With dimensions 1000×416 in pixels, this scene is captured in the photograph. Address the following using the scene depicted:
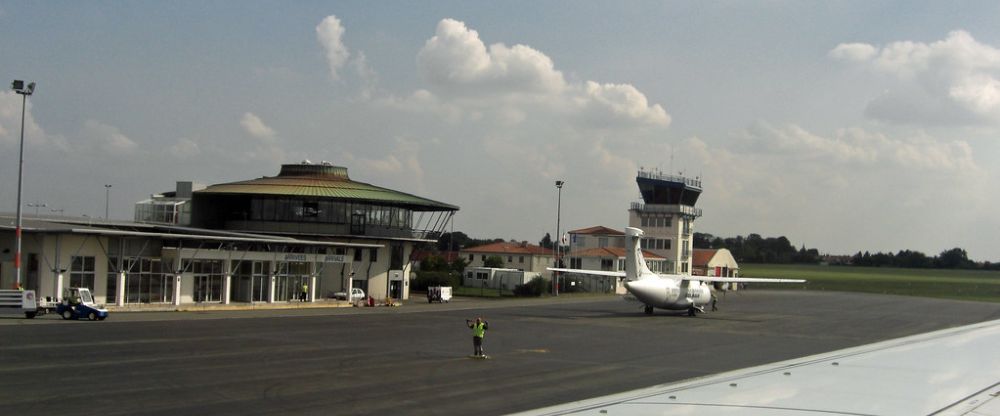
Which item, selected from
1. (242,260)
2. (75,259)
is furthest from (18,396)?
(242,260)

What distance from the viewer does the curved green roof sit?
64.8 metres

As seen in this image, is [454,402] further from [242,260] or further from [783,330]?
[242,260]

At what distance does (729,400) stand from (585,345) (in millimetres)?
24531

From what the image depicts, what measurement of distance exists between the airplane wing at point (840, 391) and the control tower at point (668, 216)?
324 feet

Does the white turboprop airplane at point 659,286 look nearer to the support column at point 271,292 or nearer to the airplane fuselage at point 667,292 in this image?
the airplane fuselage at point 667,292

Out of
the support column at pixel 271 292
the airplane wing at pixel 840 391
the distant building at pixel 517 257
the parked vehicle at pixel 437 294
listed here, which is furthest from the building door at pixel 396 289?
the airplane wing at pixel 840 391

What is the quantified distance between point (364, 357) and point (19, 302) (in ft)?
64.2

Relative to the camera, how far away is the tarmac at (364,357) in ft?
60.6

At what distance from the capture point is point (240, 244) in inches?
2094

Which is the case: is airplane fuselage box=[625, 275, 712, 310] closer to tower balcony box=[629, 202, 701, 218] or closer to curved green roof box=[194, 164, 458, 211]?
curved green roof box=[194, 164, 458, 211]

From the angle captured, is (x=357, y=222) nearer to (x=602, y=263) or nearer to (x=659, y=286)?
(x=659, y=286)

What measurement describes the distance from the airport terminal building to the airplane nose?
19.7m

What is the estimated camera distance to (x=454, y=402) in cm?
1880

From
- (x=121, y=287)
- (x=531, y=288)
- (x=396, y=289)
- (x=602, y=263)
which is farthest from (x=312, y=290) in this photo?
(x=602, y=263)
